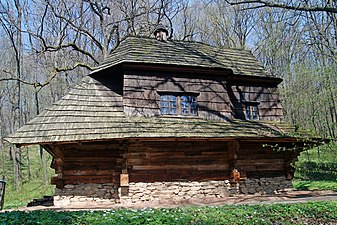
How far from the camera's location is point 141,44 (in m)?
11.2

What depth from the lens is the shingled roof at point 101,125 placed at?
8133 mm

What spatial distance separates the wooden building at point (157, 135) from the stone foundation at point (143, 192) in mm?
30

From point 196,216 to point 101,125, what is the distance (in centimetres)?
423

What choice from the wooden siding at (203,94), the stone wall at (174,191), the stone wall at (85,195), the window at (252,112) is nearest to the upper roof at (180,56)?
the wooden siding at (203,94)

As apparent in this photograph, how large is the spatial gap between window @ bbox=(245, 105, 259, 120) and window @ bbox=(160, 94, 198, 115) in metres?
2.55

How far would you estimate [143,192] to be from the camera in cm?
877

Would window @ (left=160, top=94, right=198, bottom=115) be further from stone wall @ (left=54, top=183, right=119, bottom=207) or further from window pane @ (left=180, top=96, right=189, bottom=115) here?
stone wall @ (left=54, top=183, right=119, bottom=207)

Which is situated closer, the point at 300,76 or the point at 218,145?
the point at 218,145

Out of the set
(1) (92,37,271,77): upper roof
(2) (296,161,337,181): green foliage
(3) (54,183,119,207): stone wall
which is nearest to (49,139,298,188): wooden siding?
(3) (54,183,119,207): stone wall

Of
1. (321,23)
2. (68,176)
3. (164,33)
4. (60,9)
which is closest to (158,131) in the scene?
(68,176)

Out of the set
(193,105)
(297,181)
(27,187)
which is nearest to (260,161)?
(193,105)

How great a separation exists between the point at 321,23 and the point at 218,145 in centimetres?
1136

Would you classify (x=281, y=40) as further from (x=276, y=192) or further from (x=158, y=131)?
(x=158, y=131)

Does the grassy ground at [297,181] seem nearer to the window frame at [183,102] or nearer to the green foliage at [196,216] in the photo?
the window frame at [183,102]
